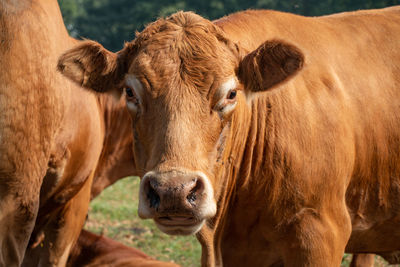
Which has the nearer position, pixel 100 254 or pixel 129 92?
pixel 129 92

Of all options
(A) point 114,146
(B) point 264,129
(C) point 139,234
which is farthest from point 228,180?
(C) point 139,234

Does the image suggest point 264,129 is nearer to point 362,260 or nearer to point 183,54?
point 183,54

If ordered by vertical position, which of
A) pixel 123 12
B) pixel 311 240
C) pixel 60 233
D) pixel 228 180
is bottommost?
pixel 123 12

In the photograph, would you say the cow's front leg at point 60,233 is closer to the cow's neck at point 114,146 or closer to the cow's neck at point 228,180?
the cow's neck at point 114,146

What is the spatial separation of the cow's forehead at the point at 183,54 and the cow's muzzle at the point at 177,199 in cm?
62

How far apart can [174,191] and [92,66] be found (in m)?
1.38

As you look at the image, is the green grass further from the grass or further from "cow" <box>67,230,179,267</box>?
"cow" <box>67,230,179,267</box>

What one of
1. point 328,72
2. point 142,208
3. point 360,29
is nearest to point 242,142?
point 328,72

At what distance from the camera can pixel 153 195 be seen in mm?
3062

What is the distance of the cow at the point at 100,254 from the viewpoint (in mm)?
6498

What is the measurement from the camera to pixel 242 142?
3932 mm

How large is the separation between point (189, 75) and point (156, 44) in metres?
0.34

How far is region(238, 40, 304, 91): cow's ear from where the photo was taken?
359 cm

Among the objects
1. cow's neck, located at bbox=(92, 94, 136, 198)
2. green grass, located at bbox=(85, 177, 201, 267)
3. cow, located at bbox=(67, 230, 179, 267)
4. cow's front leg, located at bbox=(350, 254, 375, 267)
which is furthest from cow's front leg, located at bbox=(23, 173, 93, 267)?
cow's front leg, located at bbox=(350, 254, 375, 267)
